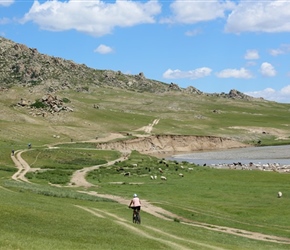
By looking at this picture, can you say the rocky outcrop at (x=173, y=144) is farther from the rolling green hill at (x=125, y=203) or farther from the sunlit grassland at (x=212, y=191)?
the sunlit grassland at (x=212, y=191)

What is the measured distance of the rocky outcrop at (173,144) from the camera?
166m

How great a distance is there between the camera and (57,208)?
4328 centimetres

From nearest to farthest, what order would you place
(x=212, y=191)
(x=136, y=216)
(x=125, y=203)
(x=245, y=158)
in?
1. (x=136, y=216)
2. (x=125, y=203)
3. (x=212, y=191)
4. (x=245, y=158)

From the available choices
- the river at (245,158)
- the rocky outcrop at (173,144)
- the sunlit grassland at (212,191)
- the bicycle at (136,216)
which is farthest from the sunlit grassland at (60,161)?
the bicycle at (136,216)

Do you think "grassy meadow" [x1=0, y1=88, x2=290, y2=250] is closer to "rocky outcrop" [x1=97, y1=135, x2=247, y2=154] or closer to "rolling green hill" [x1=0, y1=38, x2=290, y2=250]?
"rolling green hill" [x1=0, y1=38, x2=290, y2=250]

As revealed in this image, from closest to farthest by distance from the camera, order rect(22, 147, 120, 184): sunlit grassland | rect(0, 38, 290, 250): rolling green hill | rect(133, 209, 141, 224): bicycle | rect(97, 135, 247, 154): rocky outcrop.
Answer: rect(0, 38, 290, 250): rolling green hill
rect(133, 209, 141, 224): bicycle
rect(22, 147, 120, 184): sunlit grassland
rect(97, 135, 247, 154): rocky outcrop

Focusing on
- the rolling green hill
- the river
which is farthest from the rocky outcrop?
the rolling green hill

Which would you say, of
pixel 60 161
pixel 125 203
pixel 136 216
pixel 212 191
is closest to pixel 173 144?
pixel 60 161

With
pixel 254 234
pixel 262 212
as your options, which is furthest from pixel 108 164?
pixel 254 234

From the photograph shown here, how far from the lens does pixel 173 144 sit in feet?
603

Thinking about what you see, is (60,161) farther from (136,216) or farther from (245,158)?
(136,216)

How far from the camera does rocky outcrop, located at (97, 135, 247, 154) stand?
543 ft

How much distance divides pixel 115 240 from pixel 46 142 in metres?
116

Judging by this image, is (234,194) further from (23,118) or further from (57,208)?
(23,118)
